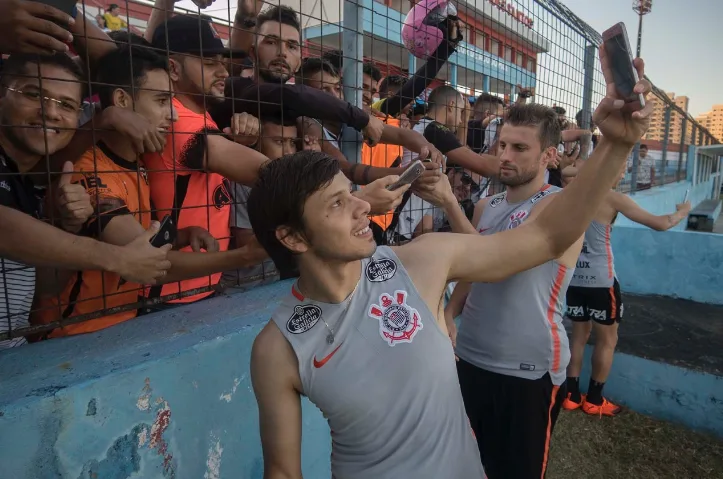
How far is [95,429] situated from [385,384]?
911mm

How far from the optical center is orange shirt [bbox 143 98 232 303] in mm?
1831

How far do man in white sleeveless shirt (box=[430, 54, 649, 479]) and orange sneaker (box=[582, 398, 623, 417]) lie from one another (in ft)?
5.86

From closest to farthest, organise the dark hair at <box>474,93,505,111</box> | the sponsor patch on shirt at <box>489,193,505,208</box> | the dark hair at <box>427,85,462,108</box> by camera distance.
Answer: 1. the sponsor patch on shirt at <box>489,193,505,208</box>
2. the dark hair at <box>427,85,462,108</box>
3. the dark hair at <box>474,93,505,111</box>

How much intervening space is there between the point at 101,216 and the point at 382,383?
1.12 metres

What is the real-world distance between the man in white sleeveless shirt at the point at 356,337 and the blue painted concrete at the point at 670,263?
4624 millimetres

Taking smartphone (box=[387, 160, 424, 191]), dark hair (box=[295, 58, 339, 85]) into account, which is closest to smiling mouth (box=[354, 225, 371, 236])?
smartphone (box=[387, 160, 424, 191])

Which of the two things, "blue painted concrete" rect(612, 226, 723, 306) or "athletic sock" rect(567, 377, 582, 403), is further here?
"blue painted concrete" rect(612, 226, 723, 306)

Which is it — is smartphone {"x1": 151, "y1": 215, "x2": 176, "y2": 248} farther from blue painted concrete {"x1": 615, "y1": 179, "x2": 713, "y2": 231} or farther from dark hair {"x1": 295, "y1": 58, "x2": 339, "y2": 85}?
blue painted concrete {"x1": 615, "y1": 179, "x2": 713, "y2": 231}

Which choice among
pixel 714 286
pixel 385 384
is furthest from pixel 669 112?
pixel 385 384

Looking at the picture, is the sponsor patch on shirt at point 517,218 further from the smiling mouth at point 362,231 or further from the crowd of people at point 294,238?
the smiling mouth at point 362,231

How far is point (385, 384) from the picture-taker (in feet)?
4.09

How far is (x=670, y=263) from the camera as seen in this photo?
5.27 meters

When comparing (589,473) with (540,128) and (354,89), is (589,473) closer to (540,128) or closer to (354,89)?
(540,128)

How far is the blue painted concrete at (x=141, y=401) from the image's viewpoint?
1.33 m
